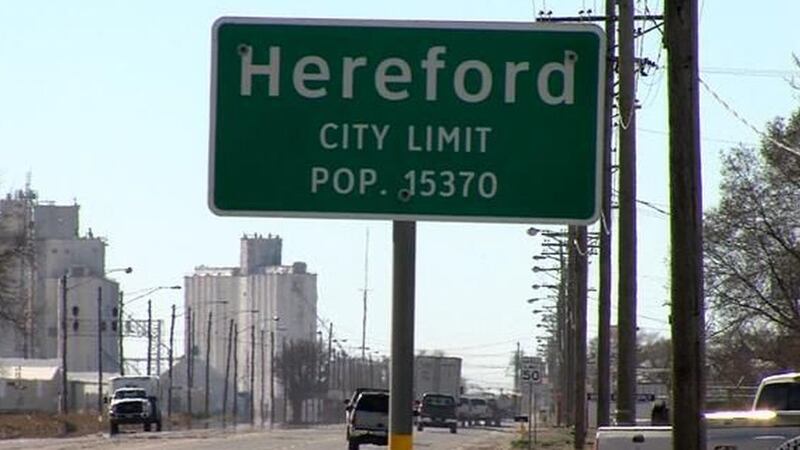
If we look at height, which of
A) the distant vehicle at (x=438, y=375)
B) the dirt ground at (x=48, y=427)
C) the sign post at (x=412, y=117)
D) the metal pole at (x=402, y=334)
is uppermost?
the distant vehicle at (x=438, y=375)

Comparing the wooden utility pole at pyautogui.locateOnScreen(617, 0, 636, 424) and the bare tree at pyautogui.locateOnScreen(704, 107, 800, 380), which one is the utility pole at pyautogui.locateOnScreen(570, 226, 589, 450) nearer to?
the bare tree at pyautogui.locateOnScreen(704, 107, 800, 380)

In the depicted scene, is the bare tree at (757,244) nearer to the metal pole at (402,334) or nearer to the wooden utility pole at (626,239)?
the wooden utility pole at (626,239)

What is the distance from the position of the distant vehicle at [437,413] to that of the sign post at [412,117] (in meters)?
78.4

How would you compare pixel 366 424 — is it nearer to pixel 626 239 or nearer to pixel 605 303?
pixel 605 303

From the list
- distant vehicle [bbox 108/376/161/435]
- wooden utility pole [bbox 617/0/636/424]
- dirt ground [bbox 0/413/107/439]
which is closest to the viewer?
wooden utility pole [bbox 617/0/636/424]

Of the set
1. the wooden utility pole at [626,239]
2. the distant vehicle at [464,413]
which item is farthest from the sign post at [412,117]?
the distant vehicle at [464,413]

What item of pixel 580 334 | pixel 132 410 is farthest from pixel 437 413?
pixel 580 334

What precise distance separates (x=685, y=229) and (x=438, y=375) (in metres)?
98.8

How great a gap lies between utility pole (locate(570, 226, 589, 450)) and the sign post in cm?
4392

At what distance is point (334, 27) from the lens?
27.4 ft

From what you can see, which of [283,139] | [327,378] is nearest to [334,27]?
[283,139]

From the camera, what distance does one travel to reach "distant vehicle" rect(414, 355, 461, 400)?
364ft

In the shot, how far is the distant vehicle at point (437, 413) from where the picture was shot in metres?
87.1

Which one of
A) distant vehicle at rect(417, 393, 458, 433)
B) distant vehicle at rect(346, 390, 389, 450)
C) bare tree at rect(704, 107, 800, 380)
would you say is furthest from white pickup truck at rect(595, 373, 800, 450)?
distant vehicle at rect(417, 393, 458, 433)
